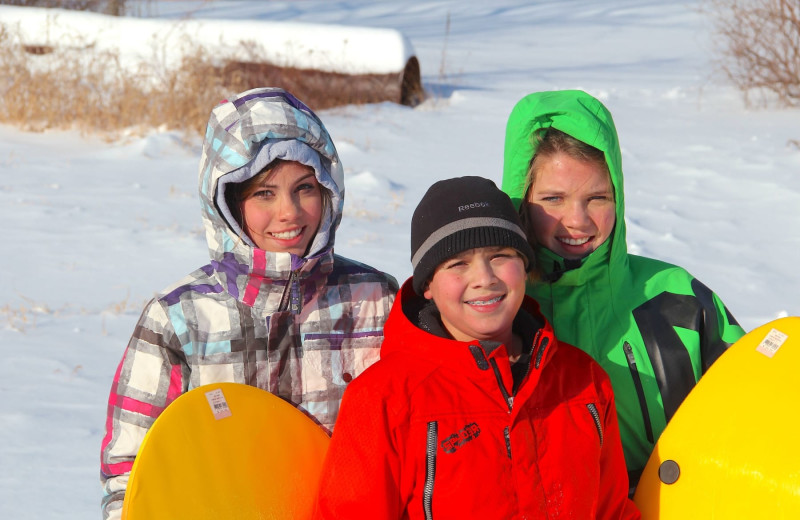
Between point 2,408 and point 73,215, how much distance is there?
215cm

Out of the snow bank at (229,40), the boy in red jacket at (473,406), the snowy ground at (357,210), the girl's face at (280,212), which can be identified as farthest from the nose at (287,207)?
the snow bank at (229,40)

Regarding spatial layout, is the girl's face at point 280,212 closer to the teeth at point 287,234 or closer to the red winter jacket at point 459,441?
the teeth at point 287,234

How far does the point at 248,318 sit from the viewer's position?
2080mm

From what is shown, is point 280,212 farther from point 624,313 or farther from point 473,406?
point 624,313

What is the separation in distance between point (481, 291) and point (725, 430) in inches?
27.7

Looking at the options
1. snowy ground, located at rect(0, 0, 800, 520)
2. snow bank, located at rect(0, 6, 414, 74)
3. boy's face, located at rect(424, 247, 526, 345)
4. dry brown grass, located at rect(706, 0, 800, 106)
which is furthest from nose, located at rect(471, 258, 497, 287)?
dry brown grass, located at rect(706, 0, 800, 106)

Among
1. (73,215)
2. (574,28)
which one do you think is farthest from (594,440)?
(574,28)

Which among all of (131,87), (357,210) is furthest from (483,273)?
(131,87)

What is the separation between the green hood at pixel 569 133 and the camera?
2102mm

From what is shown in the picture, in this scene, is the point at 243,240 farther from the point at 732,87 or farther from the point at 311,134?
the point at 732,87

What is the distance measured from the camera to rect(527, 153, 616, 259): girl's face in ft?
6.93

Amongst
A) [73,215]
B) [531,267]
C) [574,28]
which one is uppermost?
[574,28]

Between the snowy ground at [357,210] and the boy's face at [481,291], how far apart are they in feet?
5.20

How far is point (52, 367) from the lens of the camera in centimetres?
371
